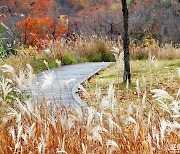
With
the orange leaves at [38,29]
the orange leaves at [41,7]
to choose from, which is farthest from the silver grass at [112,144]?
the orange leaves at [41,7]

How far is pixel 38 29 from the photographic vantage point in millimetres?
32719

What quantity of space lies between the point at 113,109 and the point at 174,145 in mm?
494

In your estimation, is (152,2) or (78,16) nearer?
(152,2)

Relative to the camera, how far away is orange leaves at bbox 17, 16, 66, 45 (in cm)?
3141

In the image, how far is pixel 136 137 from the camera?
341 centimetres

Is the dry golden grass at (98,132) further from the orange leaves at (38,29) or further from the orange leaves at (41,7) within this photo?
the orange leaves at (41,7)

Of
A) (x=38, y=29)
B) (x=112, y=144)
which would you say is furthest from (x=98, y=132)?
A: (x=38, y=29)

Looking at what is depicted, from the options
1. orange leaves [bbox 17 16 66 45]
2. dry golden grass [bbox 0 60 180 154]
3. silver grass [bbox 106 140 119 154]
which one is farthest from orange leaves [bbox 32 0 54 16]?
silver grass [bbox 106 140 119 154]

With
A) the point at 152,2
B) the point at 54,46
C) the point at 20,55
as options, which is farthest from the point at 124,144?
the point at 152,2

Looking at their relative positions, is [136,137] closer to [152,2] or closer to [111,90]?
[111,90]

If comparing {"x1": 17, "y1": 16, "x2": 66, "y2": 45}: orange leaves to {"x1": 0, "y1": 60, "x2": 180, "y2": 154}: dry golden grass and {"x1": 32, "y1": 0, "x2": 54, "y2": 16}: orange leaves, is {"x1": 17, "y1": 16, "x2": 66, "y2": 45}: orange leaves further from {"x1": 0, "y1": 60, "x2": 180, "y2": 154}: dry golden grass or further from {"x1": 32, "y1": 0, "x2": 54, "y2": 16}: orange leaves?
{"x1": 0, "y1": 60, "x2": 180, "y2": 154}: dry golden grass

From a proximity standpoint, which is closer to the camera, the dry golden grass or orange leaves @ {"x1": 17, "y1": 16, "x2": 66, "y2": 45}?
the dry golden grass

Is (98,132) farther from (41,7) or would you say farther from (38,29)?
(41,7)

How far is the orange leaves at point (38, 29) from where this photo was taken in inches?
1236
